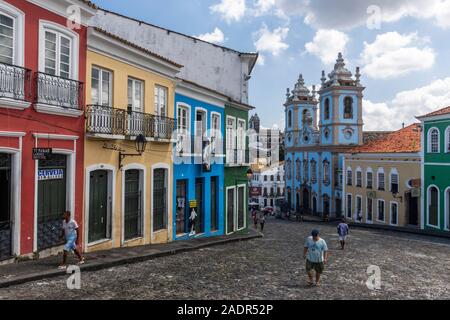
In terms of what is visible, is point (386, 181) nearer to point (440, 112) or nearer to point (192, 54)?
point (440, 112)

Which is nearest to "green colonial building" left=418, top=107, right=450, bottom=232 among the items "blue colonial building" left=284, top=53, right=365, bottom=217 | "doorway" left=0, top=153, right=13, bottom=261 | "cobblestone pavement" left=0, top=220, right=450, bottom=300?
"cobblestone pavement" left=0, top=220, right=450, bottom=300

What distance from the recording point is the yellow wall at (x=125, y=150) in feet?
38.0

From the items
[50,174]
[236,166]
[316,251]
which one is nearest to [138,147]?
[50,174]

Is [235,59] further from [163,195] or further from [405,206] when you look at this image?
[405,206]

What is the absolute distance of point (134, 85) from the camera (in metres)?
13.4

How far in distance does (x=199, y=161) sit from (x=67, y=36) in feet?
26.4

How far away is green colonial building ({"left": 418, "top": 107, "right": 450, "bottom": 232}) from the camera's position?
1097 inches

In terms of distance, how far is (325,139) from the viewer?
5103 cm

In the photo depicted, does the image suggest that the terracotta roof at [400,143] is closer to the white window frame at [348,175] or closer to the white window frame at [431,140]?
the white window frame at [348,175]

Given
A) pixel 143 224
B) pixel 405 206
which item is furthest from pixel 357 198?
pixel 143 224

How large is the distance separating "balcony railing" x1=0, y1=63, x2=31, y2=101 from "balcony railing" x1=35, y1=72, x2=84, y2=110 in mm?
259

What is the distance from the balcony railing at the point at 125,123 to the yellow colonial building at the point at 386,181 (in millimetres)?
22445

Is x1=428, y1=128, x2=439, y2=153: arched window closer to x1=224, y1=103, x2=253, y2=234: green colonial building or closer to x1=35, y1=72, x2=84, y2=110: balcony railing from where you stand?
x1=224, y1=103, x2=253, y2=234: green colonial building

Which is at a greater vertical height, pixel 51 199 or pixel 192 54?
pixel 192 54
